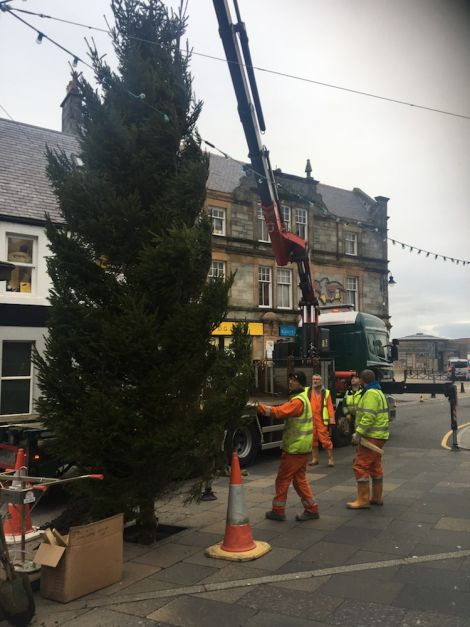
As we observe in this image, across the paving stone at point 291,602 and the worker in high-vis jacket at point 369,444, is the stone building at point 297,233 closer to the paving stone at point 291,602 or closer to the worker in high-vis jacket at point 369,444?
the worker in high-vis jacket at point 369,444

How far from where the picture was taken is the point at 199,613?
13.8 ft

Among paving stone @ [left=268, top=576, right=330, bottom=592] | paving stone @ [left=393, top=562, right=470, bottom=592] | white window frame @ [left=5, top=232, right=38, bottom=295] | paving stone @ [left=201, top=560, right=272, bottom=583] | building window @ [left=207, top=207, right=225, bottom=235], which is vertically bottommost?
paving stone @ [left=201, top=560, right=272, bottom=583]

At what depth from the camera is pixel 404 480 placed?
357 inches

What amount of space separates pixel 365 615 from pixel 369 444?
333cm

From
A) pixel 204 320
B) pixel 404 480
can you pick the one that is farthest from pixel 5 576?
pixel 404 480

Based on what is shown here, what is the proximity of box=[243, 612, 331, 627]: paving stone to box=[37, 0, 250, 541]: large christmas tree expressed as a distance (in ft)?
5.53

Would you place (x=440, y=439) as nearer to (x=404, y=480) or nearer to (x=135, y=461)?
(x=404, y=480)

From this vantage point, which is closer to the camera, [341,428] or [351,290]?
[341,428]

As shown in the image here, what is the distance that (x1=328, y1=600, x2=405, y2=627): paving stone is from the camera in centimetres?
390

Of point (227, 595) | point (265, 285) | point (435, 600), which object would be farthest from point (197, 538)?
point (265, 285)

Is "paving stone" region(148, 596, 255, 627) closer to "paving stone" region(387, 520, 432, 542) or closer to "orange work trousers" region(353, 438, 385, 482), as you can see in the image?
"paving stone" region(387, 520, 432, 542)

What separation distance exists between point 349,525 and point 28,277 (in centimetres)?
1090

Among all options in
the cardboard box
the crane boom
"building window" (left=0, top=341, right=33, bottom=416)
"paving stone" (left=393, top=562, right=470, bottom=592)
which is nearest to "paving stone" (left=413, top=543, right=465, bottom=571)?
"paving stone" (left=393, top=562, right=470, bottom=592)

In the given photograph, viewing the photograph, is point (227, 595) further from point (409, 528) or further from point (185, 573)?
point (409, 528)
